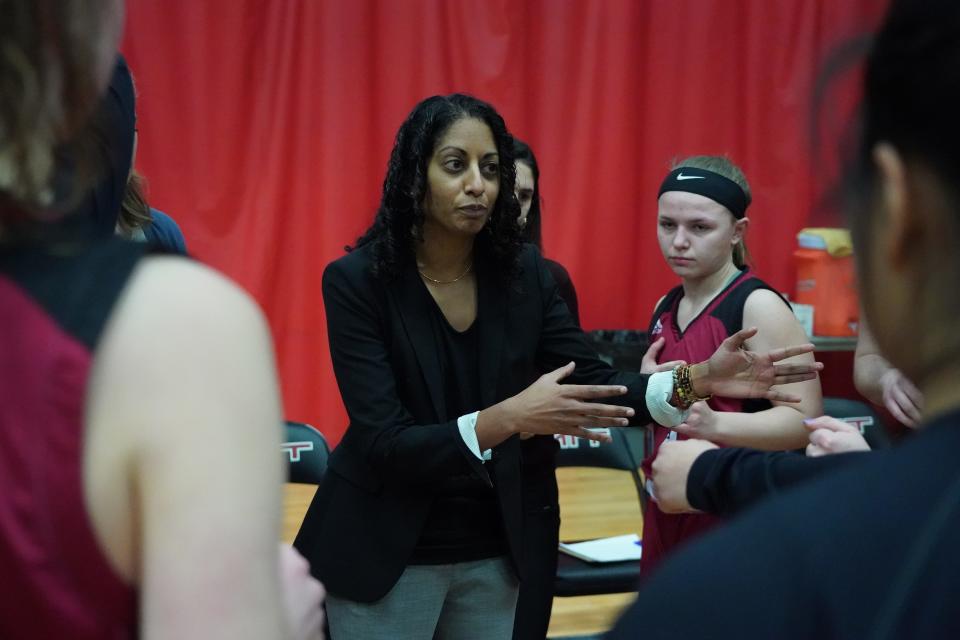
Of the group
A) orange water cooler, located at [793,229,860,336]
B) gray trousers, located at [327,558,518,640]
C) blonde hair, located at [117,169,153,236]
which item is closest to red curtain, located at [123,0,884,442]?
orange water cooler, located at [793,229,860,336]

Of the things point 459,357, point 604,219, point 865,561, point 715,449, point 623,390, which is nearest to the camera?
point 865,561

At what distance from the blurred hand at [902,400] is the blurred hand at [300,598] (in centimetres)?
170

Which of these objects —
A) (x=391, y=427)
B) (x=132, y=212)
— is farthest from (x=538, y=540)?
(x=132, y=212)

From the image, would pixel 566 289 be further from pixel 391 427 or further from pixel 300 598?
pixel 300 598

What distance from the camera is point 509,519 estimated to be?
7.64 feet

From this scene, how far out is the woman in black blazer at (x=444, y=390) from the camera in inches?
88.6

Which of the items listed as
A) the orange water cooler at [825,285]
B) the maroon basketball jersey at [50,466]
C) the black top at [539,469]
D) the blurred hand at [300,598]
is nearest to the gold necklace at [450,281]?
the black top at [539,469]

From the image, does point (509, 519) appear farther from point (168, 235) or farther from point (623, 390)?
point (168, 235)

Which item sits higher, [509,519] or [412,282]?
[412,282]

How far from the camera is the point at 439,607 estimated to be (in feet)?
7.70

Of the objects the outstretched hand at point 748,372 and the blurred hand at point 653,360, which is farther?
the blurred hand at point 653,360

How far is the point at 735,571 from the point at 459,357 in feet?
5.62

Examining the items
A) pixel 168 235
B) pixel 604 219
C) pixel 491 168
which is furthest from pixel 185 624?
pixel 604 219

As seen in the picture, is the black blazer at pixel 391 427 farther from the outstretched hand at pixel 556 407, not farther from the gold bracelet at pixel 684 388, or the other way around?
the gold bracelet at pixel 684 388
